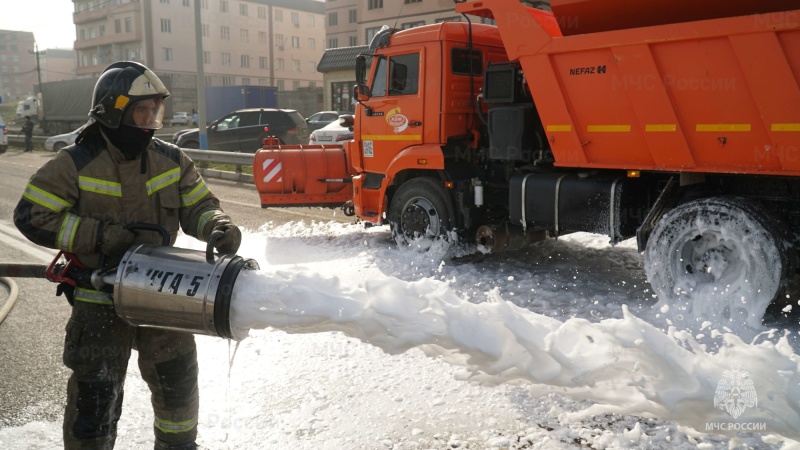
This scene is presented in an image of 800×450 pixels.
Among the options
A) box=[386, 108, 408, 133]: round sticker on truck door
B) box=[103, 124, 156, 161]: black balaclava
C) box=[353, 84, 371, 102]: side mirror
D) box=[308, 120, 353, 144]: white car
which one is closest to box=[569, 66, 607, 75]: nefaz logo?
box=[386, 108, 408, 133]: round sticker on truck door

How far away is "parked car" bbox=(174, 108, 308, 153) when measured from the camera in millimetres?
20766

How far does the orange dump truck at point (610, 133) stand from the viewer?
504cm

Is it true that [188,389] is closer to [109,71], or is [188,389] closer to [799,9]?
[109,71]

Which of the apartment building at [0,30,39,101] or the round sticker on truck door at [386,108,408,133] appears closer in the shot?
the round sticker on truck door at [386,108,408,133]

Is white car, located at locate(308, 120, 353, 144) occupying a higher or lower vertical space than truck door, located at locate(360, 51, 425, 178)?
lower

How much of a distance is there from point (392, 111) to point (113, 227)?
18.2 ft

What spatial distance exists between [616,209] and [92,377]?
15.5 ft

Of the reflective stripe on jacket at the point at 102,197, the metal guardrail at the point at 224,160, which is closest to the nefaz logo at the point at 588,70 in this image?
the reflective stripe on jacket at the point at 102,197

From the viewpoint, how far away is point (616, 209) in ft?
19.6

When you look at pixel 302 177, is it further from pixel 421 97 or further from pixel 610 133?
pixel 610 133

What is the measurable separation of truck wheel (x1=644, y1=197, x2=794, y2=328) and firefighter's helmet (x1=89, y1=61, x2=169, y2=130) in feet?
14.2

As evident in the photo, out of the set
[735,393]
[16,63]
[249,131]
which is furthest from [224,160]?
[16,63]

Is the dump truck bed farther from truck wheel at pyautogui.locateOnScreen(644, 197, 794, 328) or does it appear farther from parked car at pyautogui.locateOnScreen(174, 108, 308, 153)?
parked car at pyautogui.locateOnScreen(174, 108, 308, 153)

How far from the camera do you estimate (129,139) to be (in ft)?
9.26
